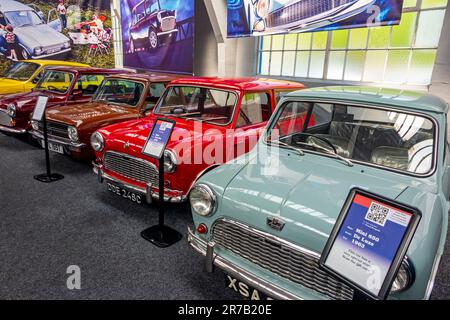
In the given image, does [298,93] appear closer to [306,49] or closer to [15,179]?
[15,179]

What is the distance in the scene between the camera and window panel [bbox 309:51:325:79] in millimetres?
7476

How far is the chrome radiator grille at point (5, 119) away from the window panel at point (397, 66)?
7.36 meters

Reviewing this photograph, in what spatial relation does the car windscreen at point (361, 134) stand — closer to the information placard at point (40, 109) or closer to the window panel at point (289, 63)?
the information placard at point (40, 109)

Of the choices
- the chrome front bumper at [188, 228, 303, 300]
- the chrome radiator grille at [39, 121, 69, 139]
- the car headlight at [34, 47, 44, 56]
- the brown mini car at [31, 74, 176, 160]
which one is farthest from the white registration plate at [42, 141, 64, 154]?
the car headlight at [34, 47, 44, 56]

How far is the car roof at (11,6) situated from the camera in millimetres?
11586

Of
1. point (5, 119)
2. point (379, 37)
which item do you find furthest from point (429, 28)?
point (5, 119)

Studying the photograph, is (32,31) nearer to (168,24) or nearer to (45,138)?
(168,24)

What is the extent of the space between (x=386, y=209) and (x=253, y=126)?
2.27 m

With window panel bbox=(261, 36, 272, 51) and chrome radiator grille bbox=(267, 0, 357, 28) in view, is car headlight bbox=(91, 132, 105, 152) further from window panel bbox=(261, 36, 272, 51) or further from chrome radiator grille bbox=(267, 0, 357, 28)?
window panel bbox=(261, 36, 272, 51)

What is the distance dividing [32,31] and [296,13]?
1129 cm

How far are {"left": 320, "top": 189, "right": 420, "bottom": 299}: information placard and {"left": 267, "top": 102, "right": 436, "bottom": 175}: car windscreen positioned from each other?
2.97 feet

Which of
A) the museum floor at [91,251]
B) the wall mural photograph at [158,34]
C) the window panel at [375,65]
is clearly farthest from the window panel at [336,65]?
the museum floor at [91,251]
